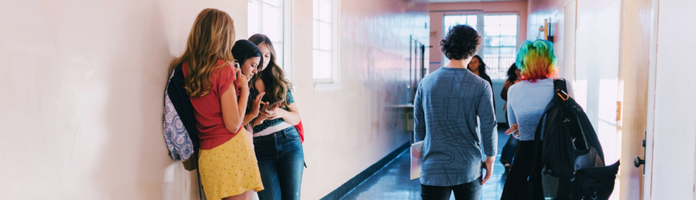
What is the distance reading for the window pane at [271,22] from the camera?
3.05 metres

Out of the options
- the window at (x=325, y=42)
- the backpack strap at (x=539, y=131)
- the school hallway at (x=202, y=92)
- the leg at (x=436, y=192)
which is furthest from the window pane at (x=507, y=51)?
the leg at (x=436, y=192)

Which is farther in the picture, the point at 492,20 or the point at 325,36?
the point at 492,20

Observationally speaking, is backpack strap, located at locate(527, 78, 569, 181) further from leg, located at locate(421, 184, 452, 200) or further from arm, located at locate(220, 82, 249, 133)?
arm, located at locate(220, 82, 249, 133)

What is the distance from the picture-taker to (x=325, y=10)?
13.2 feet

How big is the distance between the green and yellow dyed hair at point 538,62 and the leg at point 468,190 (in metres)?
0.77

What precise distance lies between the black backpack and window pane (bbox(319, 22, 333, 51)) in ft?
6.87

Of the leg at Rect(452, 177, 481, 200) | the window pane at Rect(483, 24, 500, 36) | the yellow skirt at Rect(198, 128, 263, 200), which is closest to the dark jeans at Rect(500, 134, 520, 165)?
the leg at Rect(452, 177, 481, 200)

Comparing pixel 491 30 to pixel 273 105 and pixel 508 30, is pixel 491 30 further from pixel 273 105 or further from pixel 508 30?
pixel 273 105

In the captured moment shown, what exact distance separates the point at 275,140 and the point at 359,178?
8.46 ft

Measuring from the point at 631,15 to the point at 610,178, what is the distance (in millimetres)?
957

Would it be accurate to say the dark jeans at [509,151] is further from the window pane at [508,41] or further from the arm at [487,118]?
the window pane at [508,41]

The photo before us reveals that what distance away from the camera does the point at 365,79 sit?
501 centimetres

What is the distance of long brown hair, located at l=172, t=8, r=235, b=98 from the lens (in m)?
1.81

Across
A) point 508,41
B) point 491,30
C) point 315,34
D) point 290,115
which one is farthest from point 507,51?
point 290,115
